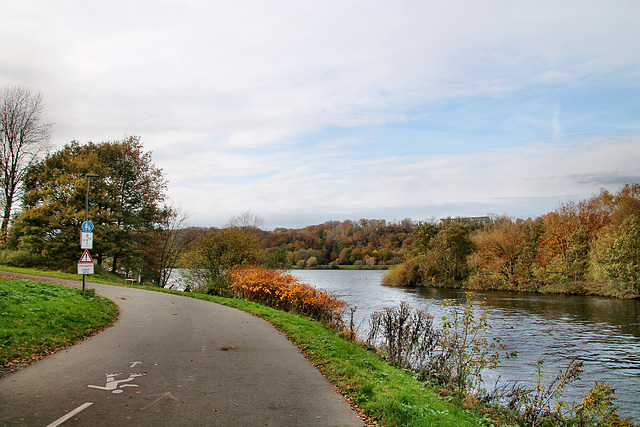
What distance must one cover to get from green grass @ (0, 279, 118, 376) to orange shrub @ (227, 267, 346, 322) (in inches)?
298

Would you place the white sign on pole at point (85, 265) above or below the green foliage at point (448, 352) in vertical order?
above

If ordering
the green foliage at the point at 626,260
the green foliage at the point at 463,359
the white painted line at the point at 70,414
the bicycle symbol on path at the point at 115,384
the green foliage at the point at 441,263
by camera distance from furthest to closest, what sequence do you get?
the green foliage at the point at 441,263, the green foliage at the point at 626,260, the green foliage at the point at 463,359, the bicycle symbol on path at the point at 115,384, the white painted line at the point at 70,414

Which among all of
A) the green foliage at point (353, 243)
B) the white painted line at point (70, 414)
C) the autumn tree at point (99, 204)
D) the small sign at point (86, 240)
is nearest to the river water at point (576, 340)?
the white painted line at point (70, 414)

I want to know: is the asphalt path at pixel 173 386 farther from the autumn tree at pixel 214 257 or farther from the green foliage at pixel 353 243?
the green foliage at pixel 353 243

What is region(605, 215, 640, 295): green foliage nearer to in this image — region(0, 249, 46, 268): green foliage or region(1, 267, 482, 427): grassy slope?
region(1, 267, 482, 427): grassy slope

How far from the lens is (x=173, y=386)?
633 centimetres

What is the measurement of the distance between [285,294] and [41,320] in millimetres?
10303

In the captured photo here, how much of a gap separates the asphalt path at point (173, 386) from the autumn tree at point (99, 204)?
2318 cm

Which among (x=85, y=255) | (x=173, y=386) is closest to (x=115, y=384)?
(x=173, y=386)

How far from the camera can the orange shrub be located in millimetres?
17375

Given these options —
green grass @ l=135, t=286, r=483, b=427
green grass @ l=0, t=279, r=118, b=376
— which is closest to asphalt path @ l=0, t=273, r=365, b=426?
green grass @ l=135, t=286, r=483, b=427

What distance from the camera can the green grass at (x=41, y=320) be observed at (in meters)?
7.92

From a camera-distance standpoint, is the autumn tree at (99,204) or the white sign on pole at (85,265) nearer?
the white sign on pole at (85,265)

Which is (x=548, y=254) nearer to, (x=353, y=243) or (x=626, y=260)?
(x=626, y=260)
